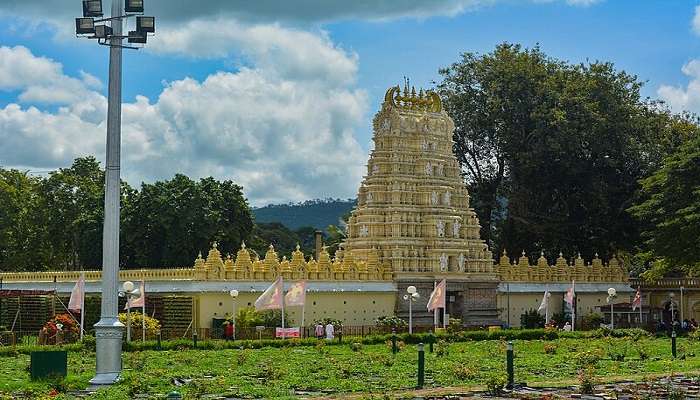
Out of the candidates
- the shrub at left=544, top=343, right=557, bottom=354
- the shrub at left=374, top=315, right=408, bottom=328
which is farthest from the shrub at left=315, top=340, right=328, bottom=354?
the shrub at left=374, top=315, right=408, bottom=328

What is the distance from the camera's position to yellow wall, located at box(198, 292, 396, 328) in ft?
149

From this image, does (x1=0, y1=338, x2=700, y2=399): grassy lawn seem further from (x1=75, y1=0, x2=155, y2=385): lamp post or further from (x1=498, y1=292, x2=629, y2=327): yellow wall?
(x1=498, y1=292, x2=629, y2=327): yellow wall

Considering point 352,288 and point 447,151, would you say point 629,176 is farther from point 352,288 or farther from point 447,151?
point 352,288

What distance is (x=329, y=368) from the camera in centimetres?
2864

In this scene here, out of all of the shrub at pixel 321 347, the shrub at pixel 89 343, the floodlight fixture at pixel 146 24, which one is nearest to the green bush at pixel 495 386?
the floodlight fixture at pixel 146 24

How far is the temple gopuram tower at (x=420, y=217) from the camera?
171ft

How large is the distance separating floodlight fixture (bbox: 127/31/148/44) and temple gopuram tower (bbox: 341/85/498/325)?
97.9 ft

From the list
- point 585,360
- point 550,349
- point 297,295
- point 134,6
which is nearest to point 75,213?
point 297,295

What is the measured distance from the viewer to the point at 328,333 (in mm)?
44281

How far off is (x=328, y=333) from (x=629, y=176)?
25451 mm

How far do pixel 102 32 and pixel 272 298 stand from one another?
2042cm

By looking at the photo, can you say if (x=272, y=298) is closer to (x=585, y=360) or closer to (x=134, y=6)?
(x=585, y=360)

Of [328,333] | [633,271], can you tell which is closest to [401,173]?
[328,333]

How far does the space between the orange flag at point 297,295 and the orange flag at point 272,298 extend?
114cm
